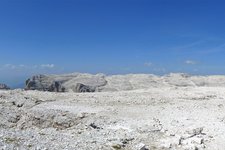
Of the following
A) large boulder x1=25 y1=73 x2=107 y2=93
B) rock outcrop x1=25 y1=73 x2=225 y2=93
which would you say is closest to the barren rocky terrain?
large boulder x1=25 y1=73 x2=107 y2=93

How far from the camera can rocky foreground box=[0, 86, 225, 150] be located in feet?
70.7

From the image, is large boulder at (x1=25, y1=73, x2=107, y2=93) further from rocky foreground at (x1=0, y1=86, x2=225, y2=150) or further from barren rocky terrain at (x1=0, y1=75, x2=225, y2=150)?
rocky foreground at (x1=0, y1=86, x2=225, y2=150)

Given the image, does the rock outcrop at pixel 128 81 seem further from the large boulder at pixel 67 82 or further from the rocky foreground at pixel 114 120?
the rocky foreground at pixel 114 120

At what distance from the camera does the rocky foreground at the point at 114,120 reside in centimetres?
2155

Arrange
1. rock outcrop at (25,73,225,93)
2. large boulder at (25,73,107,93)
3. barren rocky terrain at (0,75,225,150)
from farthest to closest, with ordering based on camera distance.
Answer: rock outcrop at (25,73,225,93)
large boulder at (25,73,107,93)
barren rocky terrain at (0,75,225,150)

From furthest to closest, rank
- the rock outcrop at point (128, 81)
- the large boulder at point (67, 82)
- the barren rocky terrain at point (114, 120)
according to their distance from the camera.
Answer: the rock outcrop at point (128, 81), the large boulder at point (67, 82), the barren rocky terrain at point (114, 120)

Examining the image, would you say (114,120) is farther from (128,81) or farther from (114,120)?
(128,81)

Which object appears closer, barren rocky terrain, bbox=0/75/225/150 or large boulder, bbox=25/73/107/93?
barren rocky terrain, bbox=0/75/225/150

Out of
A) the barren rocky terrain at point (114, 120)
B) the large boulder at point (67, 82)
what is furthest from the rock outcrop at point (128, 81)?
the barren rocky terrain at point (114, 120)

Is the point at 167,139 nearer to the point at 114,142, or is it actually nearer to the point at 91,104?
the point at 114,142

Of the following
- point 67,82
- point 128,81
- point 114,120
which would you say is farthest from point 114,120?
point 128,81

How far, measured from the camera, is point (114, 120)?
28953 mm

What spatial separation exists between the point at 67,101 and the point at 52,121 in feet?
18.7

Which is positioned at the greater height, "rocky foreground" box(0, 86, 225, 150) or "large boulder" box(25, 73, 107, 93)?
"large boulder" box(25, 73, 107, 93)
